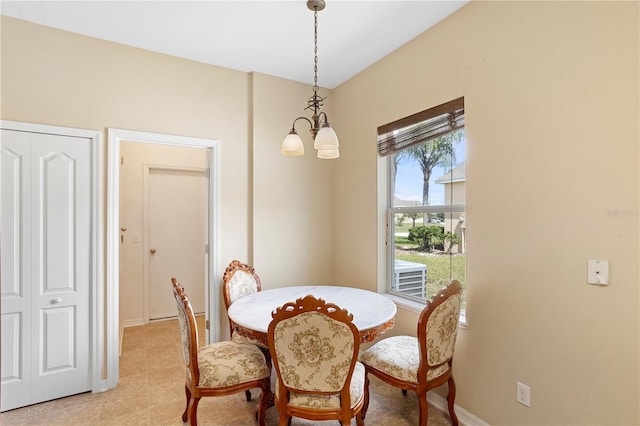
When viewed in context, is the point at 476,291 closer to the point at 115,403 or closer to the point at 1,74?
the point at 115,403

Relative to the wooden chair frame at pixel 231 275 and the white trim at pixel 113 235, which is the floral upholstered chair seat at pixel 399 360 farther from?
the white trim at pixel 113 235

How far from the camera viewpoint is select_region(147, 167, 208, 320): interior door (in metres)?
4.20

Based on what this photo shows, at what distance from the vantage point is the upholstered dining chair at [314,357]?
5.15 feet

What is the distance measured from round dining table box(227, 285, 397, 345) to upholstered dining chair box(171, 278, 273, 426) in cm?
22

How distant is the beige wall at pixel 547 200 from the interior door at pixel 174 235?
328 cm

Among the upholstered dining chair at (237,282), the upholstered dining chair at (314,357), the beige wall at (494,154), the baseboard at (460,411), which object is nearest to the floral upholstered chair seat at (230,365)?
the upholstered dining chair at (314,357)

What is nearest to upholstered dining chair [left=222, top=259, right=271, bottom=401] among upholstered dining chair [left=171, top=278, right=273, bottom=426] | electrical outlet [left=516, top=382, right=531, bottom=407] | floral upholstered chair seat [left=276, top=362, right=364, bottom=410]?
upholstered dining chair [left=171, top=278, right=273, bottom=426]

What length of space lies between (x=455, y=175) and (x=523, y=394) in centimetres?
140

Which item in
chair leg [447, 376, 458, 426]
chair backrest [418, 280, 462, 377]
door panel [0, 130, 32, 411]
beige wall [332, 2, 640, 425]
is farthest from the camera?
door panel [0, 130, 32, 411]

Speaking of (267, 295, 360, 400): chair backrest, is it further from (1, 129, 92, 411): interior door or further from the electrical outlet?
(1, 129, 92, 411): interior door

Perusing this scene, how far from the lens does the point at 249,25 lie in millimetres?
2426

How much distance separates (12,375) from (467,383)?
3113mm

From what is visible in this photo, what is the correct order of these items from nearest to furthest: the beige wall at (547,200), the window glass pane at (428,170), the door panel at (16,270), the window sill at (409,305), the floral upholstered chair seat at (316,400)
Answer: the beige wall at (547,200)
the floral upholstered chair seat at (316,400)
the door panel at (16,270)
the window glass pane at (428,170)
the window sill at (409,305)

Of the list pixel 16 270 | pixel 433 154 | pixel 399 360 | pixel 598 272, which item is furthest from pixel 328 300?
pixel 16 270
